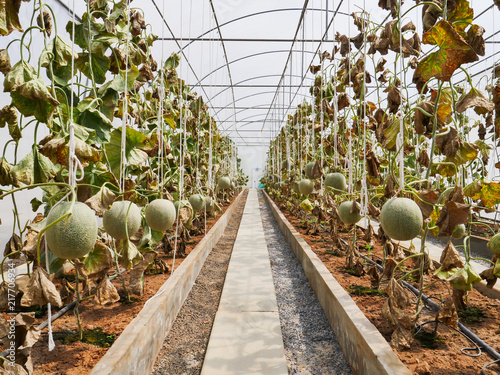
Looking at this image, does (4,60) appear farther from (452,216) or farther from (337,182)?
(337,182)

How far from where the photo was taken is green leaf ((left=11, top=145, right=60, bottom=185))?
5.82 feet

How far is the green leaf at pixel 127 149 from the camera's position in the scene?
2.29 metres

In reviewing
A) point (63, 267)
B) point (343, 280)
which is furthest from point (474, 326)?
point (63, 267)

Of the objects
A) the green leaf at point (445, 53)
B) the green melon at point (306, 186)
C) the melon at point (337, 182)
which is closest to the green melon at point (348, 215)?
the melon at point (337, 182)

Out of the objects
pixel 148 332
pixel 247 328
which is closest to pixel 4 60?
pixel 148 332

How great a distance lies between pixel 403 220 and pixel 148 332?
165cm

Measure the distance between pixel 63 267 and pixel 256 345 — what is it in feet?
4.67

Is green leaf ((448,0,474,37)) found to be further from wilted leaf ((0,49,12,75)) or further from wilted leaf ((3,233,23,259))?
wilted leaf ((3,233,23,259))

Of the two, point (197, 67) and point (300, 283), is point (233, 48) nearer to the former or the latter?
point (197, 67)

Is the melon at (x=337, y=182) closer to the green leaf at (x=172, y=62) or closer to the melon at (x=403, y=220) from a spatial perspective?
the melon at (x=403, y=220)

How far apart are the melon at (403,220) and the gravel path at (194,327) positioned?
1.56 m

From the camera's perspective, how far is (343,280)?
3.34 metres

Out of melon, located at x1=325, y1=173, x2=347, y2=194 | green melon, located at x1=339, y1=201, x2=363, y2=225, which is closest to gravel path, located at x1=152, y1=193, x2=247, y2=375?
green melon, located at x1=339, y1=201, x2=363, y2=225

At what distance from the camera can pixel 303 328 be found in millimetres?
2988
